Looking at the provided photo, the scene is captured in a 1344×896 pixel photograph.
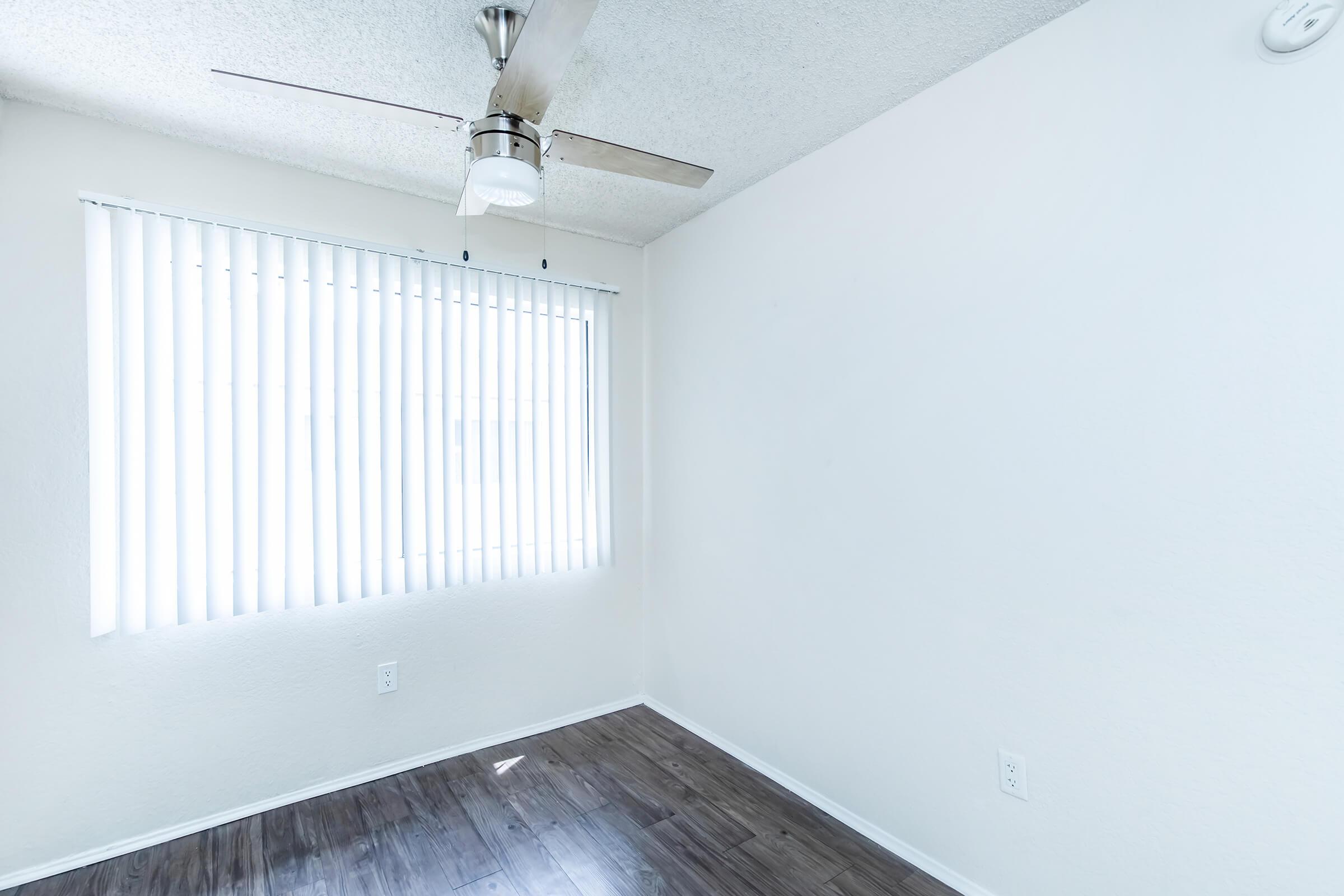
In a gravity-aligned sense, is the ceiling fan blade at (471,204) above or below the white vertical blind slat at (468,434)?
above

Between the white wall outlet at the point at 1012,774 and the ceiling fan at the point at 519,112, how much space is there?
1.92 metres

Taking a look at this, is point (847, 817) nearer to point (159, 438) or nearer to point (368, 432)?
point (368, 432)

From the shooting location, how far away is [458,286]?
2.75 metres

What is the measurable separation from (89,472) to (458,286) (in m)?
1.45

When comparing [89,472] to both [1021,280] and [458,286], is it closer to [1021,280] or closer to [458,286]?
[458,286]

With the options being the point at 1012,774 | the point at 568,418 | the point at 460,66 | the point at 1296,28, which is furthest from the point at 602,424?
the point at 1296,28

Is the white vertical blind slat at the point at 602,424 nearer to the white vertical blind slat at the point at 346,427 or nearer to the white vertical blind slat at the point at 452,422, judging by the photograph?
the white vertical blind slat at the point at 452,422

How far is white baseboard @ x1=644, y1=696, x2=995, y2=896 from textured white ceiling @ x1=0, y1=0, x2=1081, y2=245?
2.48 meters

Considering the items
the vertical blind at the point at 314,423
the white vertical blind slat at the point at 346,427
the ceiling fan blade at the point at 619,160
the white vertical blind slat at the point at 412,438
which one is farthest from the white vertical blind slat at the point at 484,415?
the ceiling fan blade at the point at 619,160

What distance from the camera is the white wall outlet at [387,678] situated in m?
2.59

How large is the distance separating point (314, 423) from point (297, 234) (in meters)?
0.73

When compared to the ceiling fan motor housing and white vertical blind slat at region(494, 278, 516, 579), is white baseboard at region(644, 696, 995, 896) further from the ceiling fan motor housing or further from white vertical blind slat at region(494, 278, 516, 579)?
the ceiling fan motor housing

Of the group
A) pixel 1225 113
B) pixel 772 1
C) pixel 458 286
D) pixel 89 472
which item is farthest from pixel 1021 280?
pixel 89 472

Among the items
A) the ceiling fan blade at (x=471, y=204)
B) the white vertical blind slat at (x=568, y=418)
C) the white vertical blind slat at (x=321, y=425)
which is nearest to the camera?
the ceiling fan blade at (x=471, y=204)
